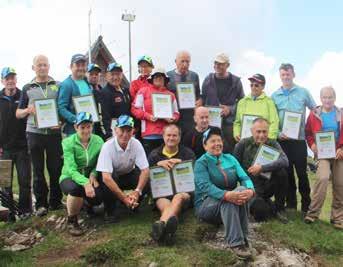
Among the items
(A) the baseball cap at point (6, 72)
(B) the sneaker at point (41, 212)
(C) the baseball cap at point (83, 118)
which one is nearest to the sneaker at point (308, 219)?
(C) the baseball cap at point (83, 118)

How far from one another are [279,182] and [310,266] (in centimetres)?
146

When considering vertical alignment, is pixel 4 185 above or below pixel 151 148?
below

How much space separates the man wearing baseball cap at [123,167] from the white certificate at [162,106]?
898mm

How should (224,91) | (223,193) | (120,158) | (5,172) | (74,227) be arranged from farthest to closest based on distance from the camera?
1. (224,91)
2. (5,172)
3. (74,227)
4. (120,158)
5. (223,193)

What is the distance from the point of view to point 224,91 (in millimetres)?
8727

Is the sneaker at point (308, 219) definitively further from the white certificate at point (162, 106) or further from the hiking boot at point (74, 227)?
the hiking boot at point (74, 227)

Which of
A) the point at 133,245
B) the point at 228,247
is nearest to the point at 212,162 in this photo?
the point at 228,247

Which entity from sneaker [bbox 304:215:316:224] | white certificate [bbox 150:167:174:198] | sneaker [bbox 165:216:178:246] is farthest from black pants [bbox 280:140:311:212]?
sneaker [bbox 165:216:178:246]

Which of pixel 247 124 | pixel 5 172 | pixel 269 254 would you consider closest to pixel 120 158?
pixel 5 172

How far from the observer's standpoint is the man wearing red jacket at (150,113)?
805 centimetres

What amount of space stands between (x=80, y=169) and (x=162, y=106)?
1854mm

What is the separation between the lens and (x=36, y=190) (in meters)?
8.07

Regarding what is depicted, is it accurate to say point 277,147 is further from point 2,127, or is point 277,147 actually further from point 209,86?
point 2,127

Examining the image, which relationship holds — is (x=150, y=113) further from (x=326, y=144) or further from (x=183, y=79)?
(x=326, y=144)
